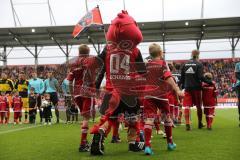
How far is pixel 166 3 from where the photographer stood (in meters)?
34.1

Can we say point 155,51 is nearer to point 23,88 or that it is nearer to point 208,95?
point 208,95

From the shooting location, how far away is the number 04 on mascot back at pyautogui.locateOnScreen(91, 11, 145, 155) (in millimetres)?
5683

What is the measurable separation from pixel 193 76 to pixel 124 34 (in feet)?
19.9

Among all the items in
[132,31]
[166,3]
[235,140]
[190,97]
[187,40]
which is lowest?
[235,140]

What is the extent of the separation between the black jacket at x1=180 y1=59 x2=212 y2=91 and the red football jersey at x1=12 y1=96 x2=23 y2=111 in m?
8.64

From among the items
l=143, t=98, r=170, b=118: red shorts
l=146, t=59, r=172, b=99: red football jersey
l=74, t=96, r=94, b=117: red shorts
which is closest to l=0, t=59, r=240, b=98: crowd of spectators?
l=74, t=96, r=94, b=117: red shorts

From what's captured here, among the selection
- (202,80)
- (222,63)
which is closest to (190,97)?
(202,80)

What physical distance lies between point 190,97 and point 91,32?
2276 cm

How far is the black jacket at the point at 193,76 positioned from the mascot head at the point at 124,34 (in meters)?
5.81

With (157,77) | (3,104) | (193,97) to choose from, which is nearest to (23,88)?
(3,104)

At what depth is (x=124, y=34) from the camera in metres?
6.32

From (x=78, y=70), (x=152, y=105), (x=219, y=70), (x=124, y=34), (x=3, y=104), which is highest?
(x=219, y=70)

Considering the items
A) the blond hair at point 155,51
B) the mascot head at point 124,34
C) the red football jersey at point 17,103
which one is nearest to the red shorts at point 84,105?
the mascot head at point 124,34

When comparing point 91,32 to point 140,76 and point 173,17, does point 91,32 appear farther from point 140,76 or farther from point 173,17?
point 140,76
